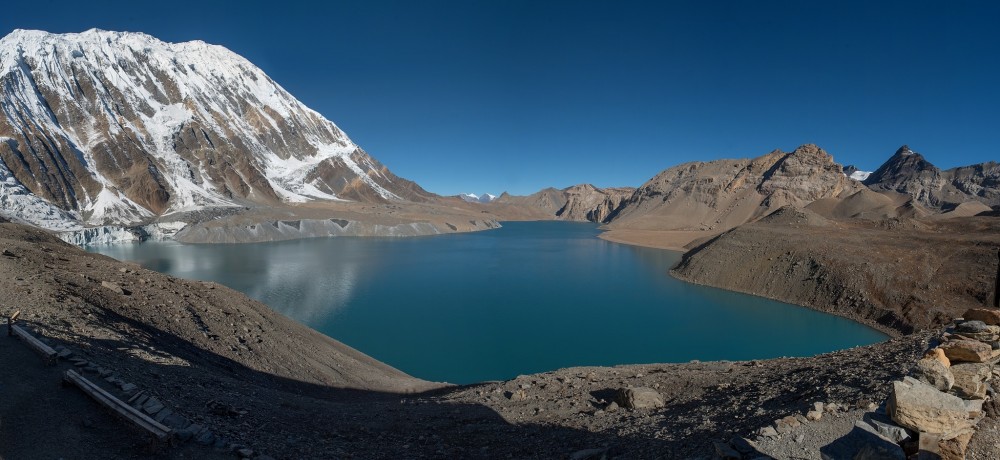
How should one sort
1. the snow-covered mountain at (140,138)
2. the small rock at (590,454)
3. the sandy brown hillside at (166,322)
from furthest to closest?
the snow-covered mountain at (140,138)
the sandy brown hillside at (166,322)
the small rock at (590,454)

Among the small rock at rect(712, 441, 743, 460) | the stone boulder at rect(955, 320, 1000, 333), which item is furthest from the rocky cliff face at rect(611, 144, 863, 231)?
the small rock at rect(712, 441, 743, 460)

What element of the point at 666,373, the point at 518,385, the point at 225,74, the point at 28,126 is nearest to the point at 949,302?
the point at 666,373

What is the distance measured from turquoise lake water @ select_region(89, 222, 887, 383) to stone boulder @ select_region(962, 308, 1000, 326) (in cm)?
1787

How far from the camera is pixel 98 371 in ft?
A: 26.4

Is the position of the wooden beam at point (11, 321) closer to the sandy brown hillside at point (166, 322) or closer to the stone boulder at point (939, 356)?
the sandy brown hillside at point (166, 322)

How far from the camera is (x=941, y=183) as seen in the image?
13212 centimetres

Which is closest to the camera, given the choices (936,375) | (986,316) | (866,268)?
(936,375)

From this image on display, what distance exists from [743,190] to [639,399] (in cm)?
13504


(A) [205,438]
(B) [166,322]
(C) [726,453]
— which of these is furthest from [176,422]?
(B) [166,322]

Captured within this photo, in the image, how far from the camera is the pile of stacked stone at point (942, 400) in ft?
15.0

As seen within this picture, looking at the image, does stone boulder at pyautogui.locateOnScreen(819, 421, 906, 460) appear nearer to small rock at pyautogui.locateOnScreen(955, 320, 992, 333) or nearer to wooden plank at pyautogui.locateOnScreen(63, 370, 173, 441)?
small rock at pyautogui.locateOnScreen(955, 320, 992, 333)

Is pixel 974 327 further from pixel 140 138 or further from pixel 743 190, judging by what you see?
pixel 140 138

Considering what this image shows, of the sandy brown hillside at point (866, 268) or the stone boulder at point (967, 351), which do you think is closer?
the stone boulder at point (967, 351)

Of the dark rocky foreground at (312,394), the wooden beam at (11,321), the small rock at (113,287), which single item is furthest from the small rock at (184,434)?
the small rock at (113,287)
